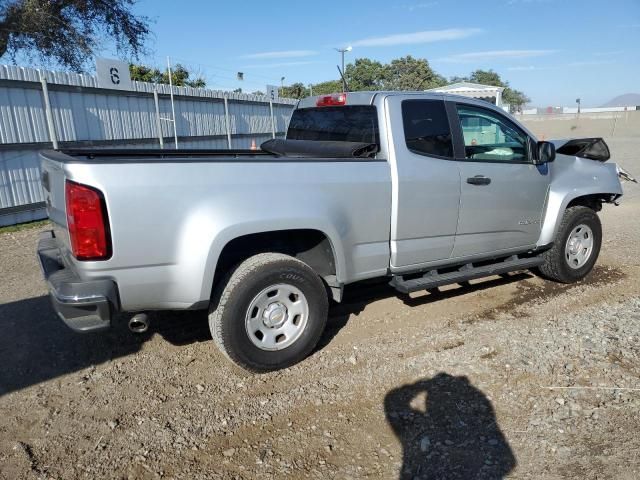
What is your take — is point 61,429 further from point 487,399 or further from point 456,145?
point 456,145

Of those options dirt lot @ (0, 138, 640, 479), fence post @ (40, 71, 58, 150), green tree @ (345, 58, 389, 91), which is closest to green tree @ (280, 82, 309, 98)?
green tree @ (345, 58, 389, 91)

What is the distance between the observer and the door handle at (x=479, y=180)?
4293 mm

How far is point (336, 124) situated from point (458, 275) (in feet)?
5.77

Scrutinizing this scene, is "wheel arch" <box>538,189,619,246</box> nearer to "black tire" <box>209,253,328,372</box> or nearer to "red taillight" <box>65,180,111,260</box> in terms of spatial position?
"black tire" <box>209,253,328,372</box>

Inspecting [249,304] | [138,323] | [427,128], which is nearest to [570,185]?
[427,128]

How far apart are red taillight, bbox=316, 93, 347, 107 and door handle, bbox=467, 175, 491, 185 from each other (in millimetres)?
1312

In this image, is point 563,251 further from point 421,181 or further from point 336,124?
point 336,124

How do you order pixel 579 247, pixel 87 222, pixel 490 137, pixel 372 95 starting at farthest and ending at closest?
pixel 579 247
pixel 490 137
pixel 372 95
pixel 87 222

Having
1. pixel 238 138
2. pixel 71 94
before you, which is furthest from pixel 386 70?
pixel 71 94

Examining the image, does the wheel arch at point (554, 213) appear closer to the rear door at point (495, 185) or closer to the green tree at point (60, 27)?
the rear door at point (495, 185)

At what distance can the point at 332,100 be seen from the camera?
451 centimetres

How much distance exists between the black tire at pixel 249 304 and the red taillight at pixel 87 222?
824mm

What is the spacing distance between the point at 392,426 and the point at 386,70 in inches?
2433

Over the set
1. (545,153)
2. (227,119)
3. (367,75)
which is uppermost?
(367,75)
